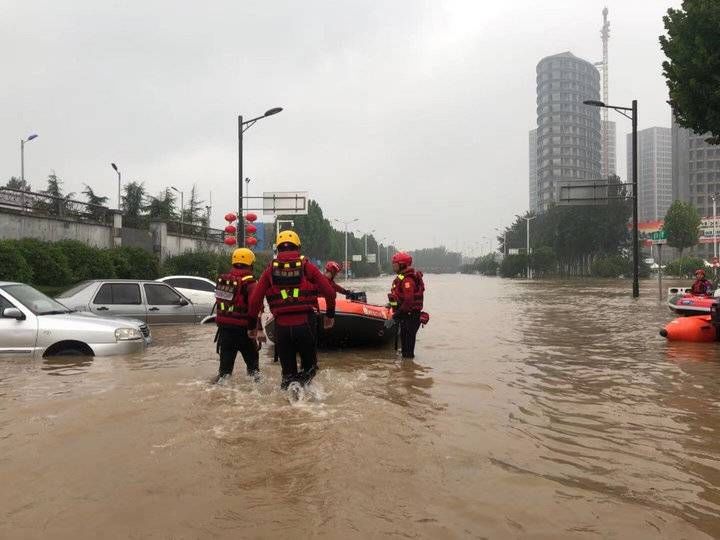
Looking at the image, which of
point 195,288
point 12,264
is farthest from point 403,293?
point 12,264

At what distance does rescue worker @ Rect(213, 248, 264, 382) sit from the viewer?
6.69 metres

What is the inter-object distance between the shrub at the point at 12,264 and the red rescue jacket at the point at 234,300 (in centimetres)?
1448

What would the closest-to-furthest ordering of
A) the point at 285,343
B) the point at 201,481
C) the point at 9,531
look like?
the point at 9,531 → the point at 201,481 → the point at 285,343

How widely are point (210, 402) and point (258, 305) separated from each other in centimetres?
108

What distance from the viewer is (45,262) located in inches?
801

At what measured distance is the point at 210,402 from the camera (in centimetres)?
617

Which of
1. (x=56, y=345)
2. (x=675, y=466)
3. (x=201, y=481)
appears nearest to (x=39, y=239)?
(x=56, y=345)

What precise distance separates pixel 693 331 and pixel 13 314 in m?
11.2

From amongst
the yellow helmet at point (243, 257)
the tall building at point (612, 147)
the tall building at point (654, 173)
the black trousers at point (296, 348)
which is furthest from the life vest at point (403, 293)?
the tall building at point (612, 147)

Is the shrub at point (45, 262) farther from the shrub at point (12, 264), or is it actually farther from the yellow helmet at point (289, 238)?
the yellow helmet at point (289, 238)

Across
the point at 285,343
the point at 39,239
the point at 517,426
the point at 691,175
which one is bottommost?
the point at 517,426

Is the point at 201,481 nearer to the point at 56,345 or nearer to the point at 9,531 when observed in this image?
the point at 9,531

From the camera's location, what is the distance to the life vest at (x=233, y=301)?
263 inches

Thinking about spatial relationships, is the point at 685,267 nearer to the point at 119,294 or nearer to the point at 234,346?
the point at 119,294
